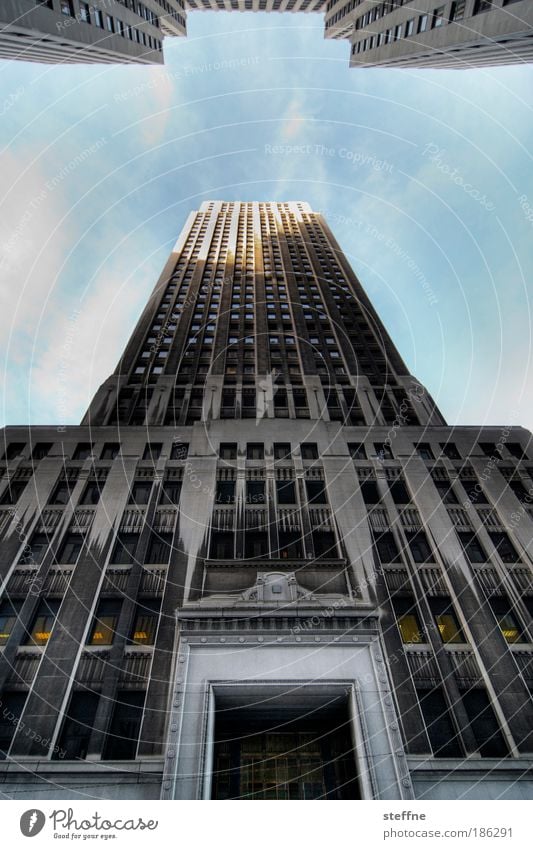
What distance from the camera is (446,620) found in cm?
2025

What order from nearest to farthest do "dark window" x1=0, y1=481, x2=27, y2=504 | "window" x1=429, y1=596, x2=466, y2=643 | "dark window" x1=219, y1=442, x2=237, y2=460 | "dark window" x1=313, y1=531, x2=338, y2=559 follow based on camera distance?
"window" x1=429, y1=596, x2=466, y2=643, "dark window" x1=313, y1=531, x2=338, y2=559, "dark window" x1=0, y1=481, x2=27, y2=504, "dark window" x1=219, y1=442, x2=237, y2=460

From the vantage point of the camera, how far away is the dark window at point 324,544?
2266 cm

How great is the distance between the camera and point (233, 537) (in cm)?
2345

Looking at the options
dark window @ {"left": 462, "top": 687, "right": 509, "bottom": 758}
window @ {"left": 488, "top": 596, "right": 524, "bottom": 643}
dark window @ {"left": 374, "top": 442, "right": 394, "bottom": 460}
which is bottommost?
dark window @ {"left": 462, "top": 687, "right": 509, "bottom": 758}

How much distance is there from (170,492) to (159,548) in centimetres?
415

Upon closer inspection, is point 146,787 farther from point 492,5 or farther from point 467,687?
point 492,5

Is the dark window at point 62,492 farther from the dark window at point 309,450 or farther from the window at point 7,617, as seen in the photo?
the dark window at point 309,450

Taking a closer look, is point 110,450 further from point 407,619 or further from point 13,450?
point 407,619

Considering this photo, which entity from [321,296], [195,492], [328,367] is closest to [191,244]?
[321,296]

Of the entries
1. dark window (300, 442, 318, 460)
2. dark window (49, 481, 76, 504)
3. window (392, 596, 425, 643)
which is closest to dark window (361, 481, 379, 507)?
dark window (300, 442, 318, 460)

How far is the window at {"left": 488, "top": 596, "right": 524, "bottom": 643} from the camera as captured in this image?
1973cm

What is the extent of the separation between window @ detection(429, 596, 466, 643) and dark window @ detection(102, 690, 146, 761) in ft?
44.2

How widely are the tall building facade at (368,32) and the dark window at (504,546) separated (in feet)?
92.5

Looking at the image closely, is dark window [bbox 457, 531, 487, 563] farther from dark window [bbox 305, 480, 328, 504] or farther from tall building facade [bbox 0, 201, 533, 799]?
dark window [bbox 305, 480, 328, 504]
